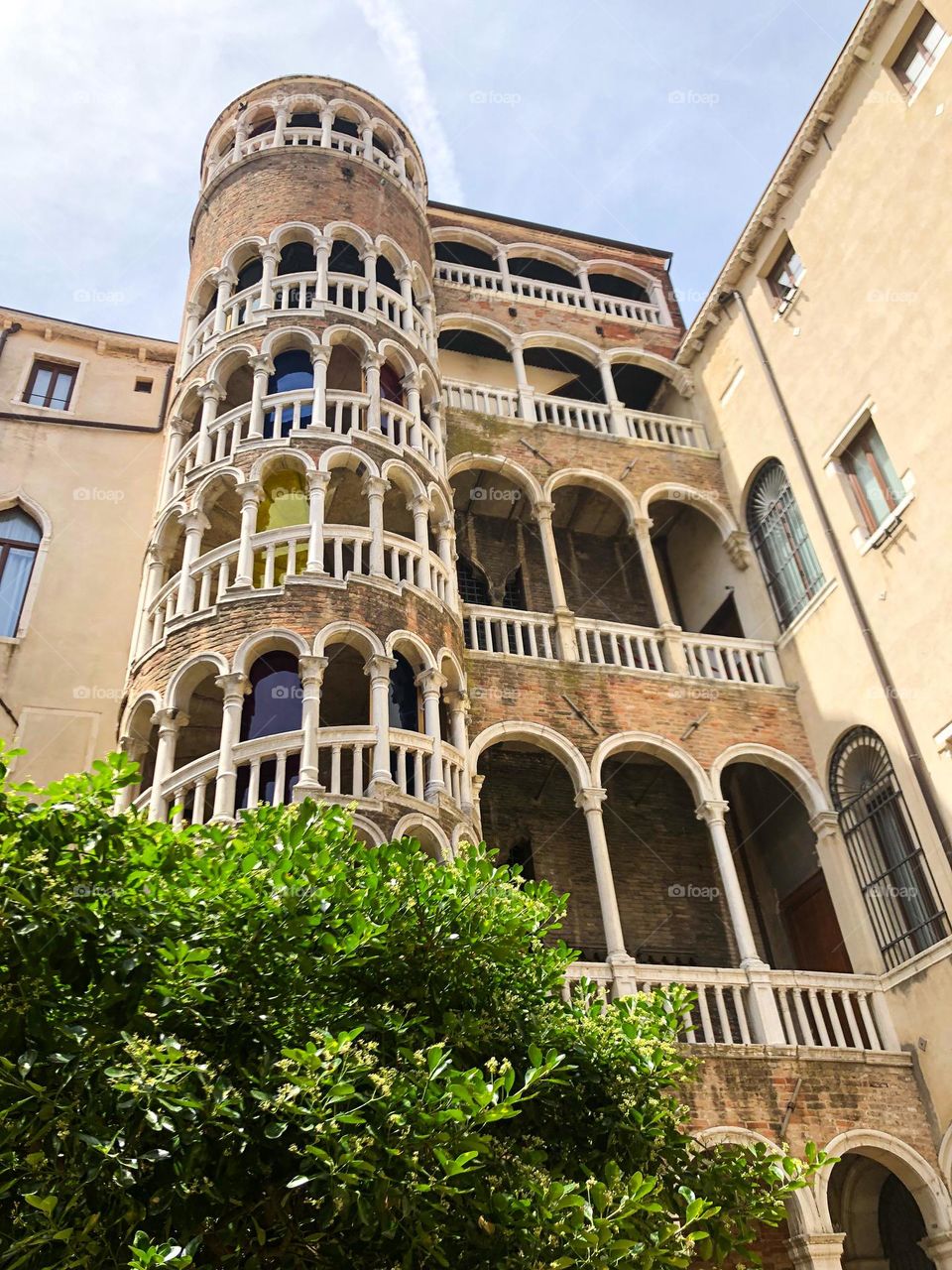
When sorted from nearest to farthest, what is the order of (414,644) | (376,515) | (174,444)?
(414,644) → (376,515) → (174,444)

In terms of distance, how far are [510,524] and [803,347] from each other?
231 inches

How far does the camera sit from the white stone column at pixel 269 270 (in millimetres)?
17031

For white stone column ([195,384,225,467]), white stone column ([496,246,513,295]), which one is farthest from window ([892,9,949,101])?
white stone column ([195,384,225,467])

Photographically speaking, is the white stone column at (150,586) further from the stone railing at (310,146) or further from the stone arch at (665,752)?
the stone railing at (310,146)

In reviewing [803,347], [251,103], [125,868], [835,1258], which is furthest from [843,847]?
[251,103]

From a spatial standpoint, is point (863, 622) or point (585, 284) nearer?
point (863, 622)

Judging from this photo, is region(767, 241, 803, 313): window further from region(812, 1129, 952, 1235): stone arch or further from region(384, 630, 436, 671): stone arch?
region(812, 1129, 952, 1235): stone arch

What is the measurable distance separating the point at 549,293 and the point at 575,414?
4.37 metres

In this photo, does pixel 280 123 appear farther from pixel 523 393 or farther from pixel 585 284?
pixel 585 284

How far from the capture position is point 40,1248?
188 inches

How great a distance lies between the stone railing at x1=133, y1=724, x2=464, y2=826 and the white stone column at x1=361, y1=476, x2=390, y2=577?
8.23 ft

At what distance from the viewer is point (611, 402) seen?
20.7 meters

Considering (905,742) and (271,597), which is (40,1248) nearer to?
(271,597)

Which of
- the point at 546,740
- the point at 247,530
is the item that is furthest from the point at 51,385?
the point at 546,740
